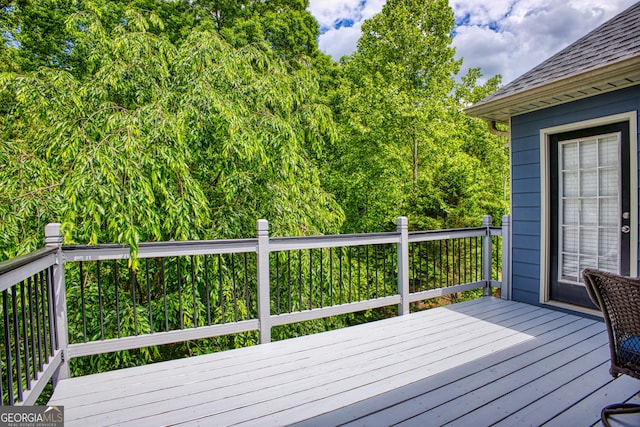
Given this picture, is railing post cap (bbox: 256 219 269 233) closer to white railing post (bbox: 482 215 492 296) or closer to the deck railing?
the deck railing

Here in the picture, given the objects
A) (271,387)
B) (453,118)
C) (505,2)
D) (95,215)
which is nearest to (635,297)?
(271,387)

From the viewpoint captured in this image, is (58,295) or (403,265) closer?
(58,295)

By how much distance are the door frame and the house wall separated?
44 millimetres

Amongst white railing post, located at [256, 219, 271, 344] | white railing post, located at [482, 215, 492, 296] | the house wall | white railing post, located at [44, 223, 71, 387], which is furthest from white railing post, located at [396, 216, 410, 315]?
white railing post, located at [44, 223, 71, 387]

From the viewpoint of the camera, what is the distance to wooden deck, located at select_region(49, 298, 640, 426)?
1.95 meters

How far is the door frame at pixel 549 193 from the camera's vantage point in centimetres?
313

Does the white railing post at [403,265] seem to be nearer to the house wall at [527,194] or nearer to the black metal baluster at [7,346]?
the house wall at [527,194]

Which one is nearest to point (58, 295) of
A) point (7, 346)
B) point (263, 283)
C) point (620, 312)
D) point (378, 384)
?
point (7, 346)

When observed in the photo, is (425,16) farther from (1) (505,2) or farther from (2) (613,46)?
(2) (613,46)

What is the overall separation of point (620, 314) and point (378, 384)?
4.59ft

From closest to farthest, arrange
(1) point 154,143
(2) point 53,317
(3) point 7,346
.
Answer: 1. (3) point 7,346
2. (2) point 53,317
3. (1) point 154,143

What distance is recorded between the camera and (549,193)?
385 centimetres

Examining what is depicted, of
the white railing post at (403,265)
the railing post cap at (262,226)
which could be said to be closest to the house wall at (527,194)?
the white railing post at (403,265)

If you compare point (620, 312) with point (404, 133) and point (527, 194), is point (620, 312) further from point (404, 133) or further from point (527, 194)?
point (404, 133)
